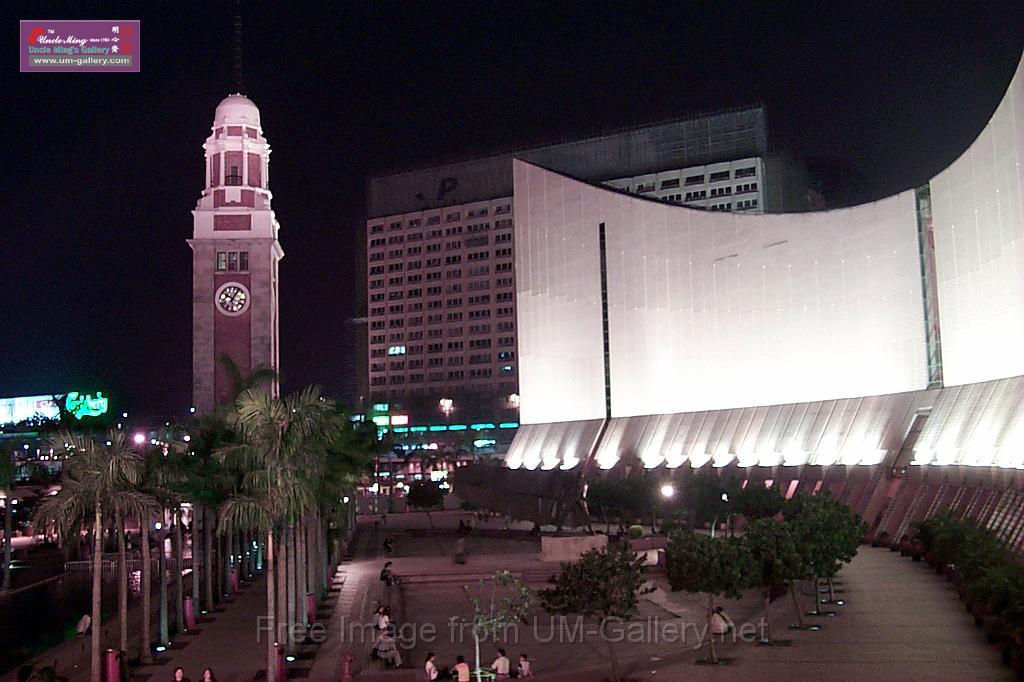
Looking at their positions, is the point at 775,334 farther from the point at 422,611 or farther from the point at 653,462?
the point at 422,611

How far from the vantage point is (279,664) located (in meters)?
19.3

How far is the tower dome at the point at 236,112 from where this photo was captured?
58.8 m

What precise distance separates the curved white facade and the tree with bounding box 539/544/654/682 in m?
14.6

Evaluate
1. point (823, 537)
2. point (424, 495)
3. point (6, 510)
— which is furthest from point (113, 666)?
point (424, 495)

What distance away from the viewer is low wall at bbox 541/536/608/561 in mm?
33188

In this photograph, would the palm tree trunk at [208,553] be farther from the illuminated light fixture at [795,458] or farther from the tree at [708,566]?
the illuminated light fixture at [795,458]

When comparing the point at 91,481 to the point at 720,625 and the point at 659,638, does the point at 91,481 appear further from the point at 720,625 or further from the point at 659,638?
the point at 720,625

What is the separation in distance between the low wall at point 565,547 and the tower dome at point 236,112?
111 feet

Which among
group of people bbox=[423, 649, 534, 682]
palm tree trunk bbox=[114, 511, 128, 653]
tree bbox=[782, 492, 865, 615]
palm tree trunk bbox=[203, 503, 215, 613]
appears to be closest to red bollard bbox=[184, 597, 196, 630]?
palm tree trunk bbox=[203, 503, 215, 613]

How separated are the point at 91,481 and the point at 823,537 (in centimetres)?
1347

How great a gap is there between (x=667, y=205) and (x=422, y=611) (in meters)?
32.3

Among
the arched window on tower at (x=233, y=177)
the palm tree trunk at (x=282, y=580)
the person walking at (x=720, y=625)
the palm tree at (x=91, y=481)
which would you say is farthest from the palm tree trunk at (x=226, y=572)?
the arched window on tower at (x=233, y=177)

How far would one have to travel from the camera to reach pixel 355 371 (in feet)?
481

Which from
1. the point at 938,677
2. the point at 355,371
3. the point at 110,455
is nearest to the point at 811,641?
the point at 938,677
